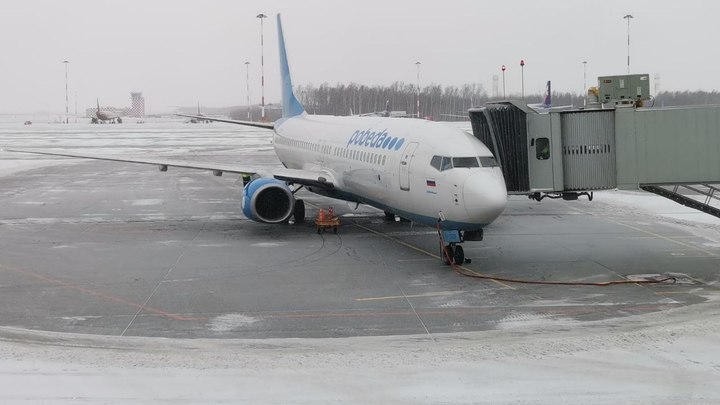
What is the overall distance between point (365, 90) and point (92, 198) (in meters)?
134

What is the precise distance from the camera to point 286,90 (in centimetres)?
3791

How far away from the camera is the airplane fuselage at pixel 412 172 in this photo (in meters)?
17.7

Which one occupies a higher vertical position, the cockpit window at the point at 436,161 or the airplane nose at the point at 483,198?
the cockpit window at the point at 436,161

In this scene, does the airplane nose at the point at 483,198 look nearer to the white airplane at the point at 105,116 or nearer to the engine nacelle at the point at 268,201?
the engine nacelle at the point at 268,201

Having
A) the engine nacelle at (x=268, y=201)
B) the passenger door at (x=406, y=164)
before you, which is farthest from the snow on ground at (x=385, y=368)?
the engine nacelle at (x=268, y=201)

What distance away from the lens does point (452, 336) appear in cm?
1284

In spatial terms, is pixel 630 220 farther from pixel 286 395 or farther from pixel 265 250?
pixel 286 395

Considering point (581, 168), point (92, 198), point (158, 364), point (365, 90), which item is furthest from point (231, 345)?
point (365, 90)

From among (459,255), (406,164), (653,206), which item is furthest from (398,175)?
(653,206)

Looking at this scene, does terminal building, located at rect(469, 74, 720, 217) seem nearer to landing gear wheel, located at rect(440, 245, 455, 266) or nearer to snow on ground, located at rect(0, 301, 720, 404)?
landing gear wheel, located at rect(440, 245, 455, 266)

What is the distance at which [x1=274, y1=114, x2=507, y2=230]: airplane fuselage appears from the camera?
17703 millimetres

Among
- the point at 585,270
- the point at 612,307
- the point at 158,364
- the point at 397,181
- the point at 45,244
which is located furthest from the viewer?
the point at 45,244

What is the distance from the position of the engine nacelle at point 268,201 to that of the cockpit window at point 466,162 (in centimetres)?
769

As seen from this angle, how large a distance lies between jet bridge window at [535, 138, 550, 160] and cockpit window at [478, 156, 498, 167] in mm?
1538
